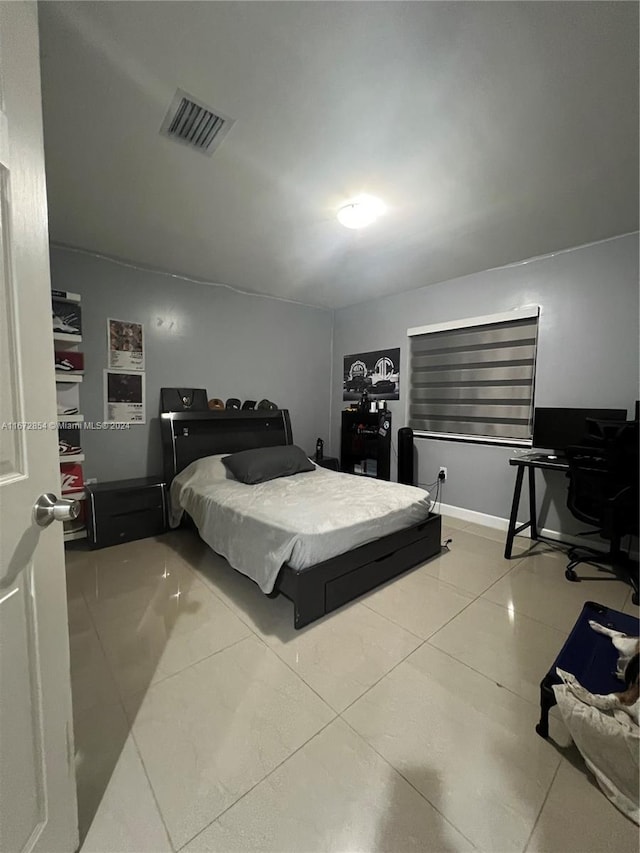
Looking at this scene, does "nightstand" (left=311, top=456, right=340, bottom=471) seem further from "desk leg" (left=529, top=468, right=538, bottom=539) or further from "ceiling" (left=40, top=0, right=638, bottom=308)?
"ceiling" (left=40, top=0, right=638, bottom=308)

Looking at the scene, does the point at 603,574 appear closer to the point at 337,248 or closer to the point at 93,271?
the point at 337,248

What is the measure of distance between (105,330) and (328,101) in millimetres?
2665

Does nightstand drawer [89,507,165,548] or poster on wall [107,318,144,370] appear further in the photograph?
poster on wall [107,318,144,370]

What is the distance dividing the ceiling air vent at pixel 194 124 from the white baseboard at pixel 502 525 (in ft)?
11.9

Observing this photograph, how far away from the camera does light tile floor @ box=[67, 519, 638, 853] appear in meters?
1.01

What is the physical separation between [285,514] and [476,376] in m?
2.53

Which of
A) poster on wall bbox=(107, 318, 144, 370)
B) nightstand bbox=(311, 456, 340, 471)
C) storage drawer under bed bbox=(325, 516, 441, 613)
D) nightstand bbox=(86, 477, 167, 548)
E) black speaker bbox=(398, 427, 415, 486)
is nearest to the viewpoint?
storage drawer under bed bbox=(325, 516, 441, 613)

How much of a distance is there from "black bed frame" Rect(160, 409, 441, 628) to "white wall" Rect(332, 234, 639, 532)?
109 cm

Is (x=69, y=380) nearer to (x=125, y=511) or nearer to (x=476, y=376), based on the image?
(x=125, y=511)

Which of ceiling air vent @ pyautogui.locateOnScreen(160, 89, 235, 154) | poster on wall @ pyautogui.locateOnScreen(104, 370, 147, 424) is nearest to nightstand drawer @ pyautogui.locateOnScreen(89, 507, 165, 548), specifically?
poster on wall @ pyautogui.locateOnScreen(104, 370, 147, 424)

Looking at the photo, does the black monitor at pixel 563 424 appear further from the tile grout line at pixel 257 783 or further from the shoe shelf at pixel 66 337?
the shoe shelf at pixel 66 337

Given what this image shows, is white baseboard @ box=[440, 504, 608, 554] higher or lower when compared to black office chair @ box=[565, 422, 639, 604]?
lower

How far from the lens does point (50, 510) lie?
0.81 m

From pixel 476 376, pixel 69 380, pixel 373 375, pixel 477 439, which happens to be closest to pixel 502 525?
pixel 477 439
